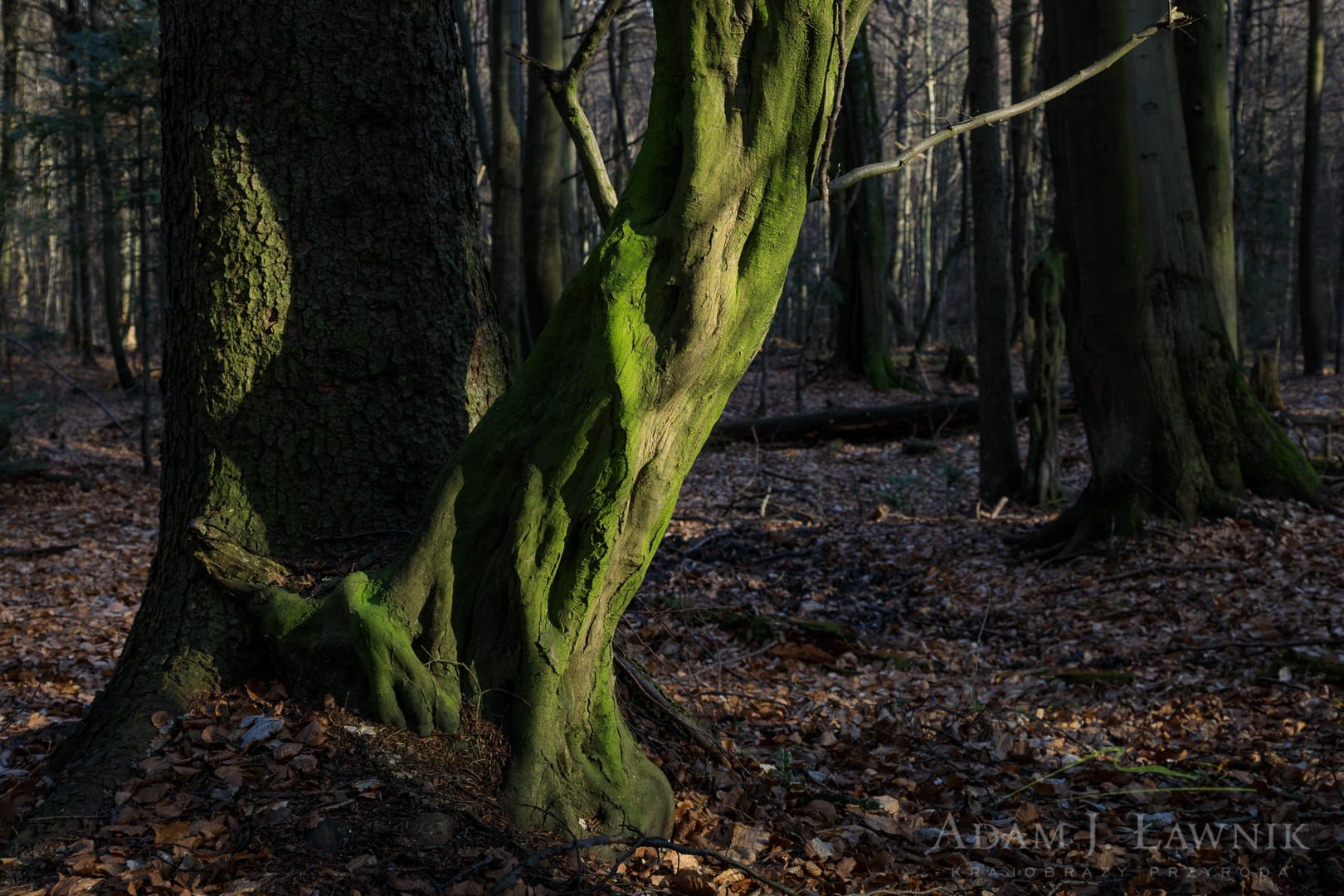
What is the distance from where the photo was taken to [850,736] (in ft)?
15.3

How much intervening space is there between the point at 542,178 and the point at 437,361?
959 centimetres

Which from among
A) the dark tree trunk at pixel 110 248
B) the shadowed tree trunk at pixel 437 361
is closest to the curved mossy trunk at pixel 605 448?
the shadowed tree trunk at pixel 437 361

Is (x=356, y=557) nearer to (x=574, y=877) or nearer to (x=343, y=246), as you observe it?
(x=343, y=246)

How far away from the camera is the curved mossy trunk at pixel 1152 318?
744 centimetres

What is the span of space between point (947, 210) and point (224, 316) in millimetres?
36728

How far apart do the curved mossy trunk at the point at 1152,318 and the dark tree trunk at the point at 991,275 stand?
4.82 ft

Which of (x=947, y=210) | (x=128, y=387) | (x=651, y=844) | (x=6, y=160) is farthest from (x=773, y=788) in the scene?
(x=947, y=210)

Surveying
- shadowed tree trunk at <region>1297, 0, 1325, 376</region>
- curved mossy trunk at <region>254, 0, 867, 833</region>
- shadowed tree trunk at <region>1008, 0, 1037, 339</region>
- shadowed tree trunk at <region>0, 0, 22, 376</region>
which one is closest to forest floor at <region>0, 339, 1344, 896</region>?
curved mossy trunk at <region>254, 0, 867, 833</region>

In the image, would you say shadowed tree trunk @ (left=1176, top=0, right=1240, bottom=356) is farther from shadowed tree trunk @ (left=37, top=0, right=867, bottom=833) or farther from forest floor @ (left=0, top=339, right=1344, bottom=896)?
shadowed tree trunk @ (left=37, top=0, right=867, bottom=833)

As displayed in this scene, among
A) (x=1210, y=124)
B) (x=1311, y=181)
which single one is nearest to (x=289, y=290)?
(x=1210, y=124)

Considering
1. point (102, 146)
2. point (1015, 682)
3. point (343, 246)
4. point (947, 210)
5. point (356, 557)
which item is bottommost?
point (1015, 682)

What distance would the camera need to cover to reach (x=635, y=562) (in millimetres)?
3014

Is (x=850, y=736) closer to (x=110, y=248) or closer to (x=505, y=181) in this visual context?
(x=505, y=181)

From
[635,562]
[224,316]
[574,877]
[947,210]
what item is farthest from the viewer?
[947,210]
